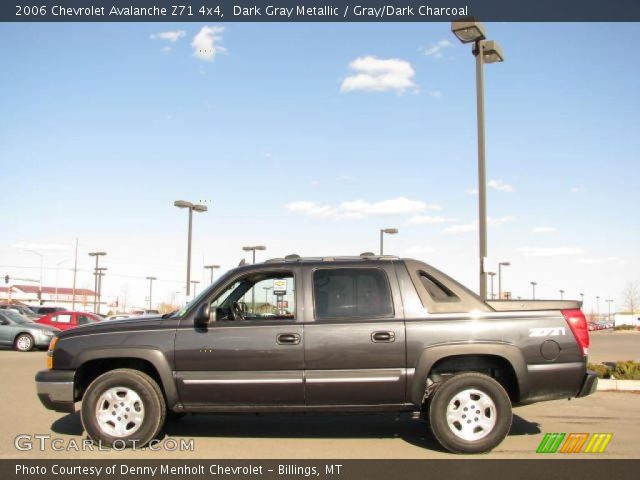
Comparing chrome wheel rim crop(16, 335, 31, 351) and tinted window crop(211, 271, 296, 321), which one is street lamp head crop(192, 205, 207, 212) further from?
tinted window crop(211, 271, 296, 321)

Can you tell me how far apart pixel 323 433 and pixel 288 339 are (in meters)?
1.42

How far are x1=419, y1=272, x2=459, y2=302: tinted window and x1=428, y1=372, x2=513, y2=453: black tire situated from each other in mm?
786

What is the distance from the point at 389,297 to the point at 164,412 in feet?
8.42

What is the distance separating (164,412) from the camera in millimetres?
6141

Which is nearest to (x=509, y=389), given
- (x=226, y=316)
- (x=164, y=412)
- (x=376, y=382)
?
(x=376, y=382)

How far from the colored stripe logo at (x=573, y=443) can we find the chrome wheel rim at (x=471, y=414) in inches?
24.1

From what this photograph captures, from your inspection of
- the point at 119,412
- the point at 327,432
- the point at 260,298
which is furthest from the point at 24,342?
the point at 327,432

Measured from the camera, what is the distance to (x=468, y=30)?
11.8m

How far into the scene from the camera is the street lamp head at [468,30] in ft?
38.3

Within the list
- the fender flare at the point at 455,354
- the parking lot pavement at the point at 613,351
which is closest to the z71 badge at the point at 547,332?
the fender flare at the point at 455,354

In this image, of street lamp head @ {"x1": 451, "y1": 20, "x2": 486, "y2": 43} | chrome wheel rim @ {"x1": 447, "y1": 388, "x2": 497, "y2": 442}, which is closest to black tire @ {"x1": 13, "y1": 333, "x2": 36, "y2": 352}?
street lamp head @ {"x1": 451, "y1": 20, "x2": 486, "y2": 43}

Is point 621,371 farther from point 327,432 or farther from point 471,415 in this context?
point 327,432

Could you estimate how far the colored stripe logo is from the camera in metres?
6.02
